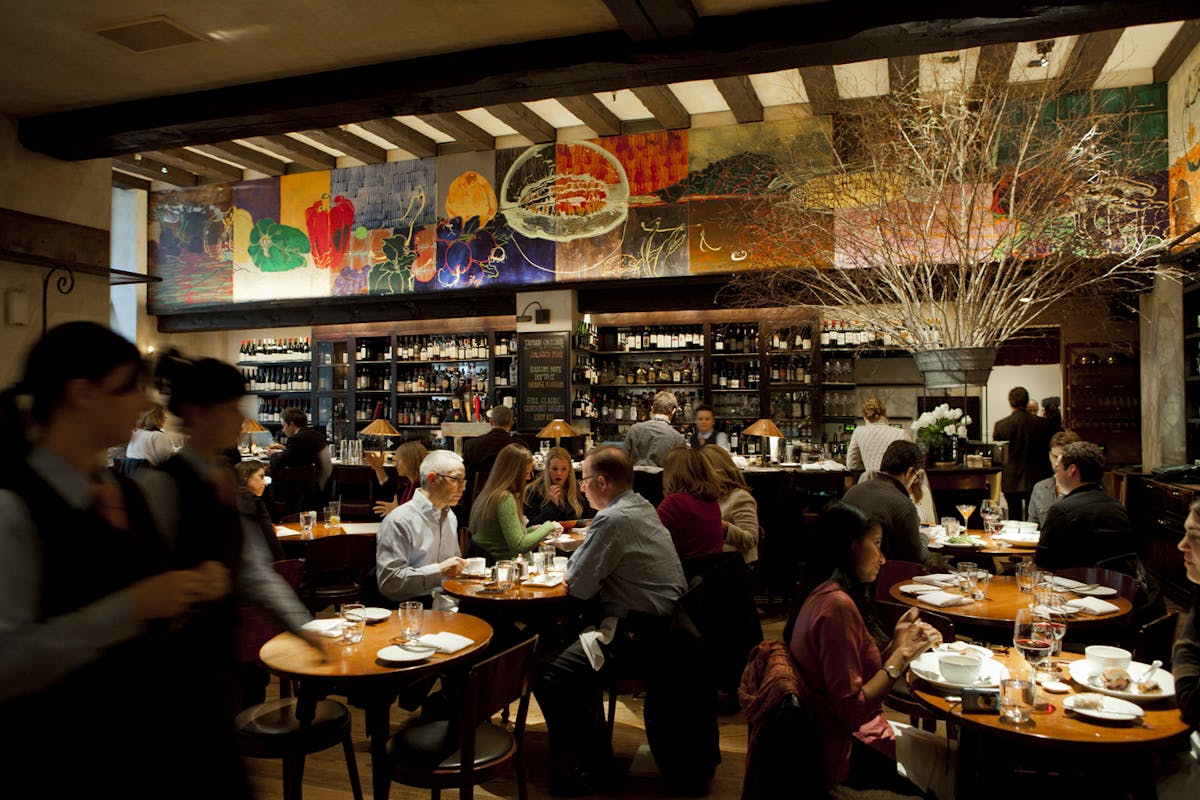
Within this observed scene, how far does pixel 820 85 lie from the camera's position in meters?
8.53

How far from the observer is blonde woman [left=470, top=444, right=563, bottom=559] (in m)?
4.75

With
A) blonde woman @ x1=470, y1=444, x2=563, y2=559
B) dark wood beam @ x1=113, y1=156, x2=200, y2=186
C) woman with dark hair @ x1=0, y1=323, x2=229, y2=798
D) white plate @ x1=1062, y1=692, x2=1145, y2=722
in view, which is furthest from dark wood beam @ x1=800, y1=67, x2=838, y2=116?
dark wood beam @ x1=113, y1=156, x2=200, y2=186

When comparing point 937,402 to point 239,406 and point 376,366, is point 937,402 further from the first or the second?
point 239,406

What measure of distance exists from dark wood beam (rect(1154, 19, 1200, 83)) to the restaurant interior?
0.06m

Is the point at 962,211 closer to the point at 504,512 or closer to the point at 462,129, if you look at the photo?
the point at 504,512

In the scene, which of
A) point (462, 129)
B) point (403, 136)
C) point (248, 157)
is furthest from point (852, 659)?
point (248, 157)

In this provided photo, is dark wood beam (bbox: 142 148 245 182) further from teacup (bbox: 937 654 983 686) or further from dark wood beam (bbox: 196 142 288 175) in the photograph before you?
teacup (bbox: 937 654 983 686)

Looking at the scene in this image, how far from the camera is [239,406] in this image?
2.06 meters

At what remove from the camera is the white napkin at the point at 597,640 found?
3697 millimetres

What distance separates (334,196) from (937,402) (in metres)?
8.71

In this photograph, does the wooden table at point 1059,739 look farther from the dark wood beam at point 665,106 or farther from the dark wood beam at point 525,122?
the dark wood beam at point 525,122

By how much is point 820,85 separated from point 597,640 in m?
6.88

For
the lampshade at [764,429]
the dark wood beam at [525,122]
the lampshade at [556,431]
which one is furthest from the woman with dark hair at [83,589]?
the dark wood beam at [525,122]

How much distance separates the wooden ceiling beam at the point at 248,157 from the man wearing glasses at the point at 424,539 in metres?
8.21
